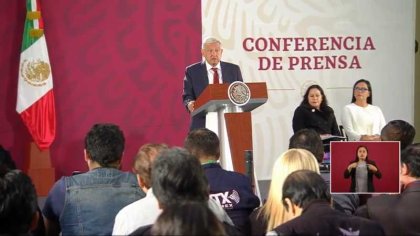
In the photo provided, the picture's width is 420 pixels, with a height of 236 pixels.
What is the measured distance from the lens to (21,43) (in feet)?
23.8

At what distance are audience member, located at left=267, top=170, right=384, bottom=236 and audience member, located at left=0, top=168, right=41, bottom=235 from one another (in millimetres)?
868

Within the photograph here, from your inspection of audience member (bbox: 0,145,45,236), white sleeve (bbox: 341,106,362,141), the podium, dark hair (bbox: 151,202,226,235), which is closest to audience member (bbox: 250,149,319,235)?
audience member (bbox: 0,145,45,236)

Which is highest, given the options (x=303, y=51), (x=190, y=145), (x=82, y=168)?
(x=303, y=51)

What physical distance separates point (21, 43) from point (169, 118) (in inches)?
70.2

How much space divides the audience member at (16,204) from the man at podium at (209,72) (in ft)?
10.3

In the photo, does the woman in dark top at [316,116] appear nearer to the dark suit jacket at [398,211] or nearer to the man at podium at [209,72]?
the man at podium at [209,72]

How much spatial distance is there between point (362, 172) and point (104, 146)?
1.19 metres

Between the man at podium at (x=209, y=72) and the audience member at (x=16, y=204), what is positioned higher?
the man at podium at (x=209, y=72)

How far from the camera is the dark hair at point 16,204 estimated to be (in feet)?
8.04

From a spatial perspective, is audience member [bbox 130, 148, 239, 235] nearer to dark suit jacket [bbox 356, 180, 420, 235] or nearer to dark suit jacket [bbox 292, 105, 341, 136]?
dark suit jacket [bbox 356, 180, 420, 235]

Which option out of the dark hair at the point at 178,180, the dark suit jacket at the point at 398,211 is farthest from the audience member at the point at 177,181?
the dark suit jacket at the point at 398,211

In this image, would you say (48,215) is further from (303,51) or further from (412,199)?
(303,51)

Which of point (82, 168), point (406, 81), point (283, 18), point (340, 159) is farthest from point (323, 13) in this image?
point (340, 159)

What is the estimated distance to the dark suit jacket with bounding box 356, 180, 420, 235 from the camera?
314 cm
